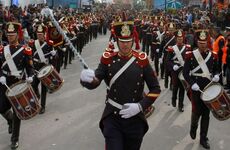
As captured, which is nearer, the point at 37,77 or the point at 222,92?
the point at 222,92

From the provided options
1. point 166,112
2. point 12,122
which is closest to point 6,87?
point 12,122

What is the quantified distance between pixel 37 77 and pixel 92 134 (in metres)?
1.90

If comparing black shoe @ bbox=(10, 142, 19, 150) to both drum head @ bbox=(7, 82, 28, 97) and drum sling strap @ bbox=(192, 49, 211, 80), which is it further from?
drum sling strap @ bbox=(192, 49, 211, 80)

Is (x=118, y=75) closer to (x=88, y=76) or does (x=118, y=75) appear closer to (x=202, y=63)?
(x=88, y=76)

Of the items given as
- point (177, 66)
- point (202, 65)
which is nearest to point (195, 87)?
point (202, 65)

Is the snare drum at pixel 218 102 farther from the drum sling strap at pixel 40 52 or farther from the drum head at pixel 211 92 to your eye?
the drum sling strap at pixel 40 52

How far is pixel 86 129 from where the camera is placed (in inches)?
333

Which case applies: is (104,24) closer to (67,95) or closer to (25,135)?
(67,95)

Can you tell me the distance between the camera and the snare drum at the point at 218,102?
6.99 m

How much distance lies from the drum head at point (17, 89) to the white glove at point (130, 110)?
2.51 m

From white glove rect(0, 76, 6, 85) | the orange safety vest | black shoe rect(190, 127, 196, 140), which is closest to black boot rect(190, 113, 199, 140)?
black shoe rect(190, 127, 196, 140)

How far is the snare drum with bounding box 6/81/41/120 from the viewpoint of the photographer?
6.77 meters

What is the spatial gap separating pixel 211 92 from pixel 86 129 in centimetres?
256

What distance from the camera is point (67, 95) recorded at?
11594mm
